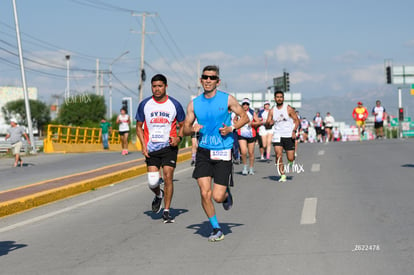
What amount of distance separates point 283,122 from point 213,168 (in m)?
6.27

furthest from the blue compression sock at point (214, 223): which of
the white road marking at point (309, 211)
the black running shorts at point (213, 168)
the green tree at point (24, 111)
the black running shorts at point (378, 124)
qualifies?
the green tree at point (24, 111)

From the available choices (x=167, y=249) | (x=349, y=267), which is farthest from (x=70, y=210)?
(x=349, y=267)

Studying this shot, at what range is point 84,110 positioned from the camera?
95875 millimetres

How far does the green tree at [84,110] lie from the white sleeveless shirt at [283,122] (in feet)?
267

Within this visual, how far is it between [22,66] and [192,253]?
27.0 metres

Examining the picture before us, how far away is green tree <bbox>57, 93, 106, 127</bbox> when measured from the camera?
313ft

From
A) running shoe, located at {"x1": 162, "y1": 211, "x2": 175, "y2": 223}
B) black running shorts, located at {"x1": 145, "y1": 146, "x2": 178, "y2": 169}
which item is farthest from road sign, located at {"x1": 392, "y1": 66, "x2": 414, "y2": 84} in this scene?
running shoe, located at {"x1": 162, "y1": 211, "x2": 175, "y2": 223}

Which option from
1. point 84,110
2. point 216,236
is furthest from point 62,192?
point 84,110

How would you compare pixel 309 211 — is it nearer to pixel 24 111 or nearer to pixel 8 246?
pixel 8 246

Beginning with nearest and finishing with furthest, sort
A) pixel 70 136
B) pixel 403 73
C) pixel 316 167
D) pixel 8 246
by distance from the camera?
pixel 8 246
pixel 316 167
pixel 70 136
pixel 403 73

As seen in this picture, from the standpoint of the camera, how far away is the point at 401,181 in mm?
12898

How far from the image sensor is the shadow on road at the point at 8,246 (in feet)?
23.7

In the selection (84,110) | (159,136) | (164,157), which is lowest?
(164,157)

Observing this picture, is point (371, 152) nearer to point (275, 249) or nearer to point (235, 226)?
point (235, 226)
